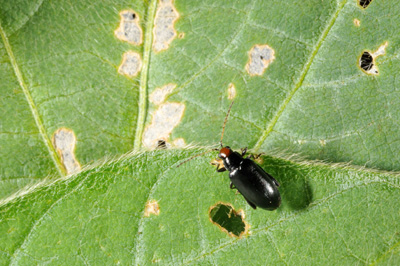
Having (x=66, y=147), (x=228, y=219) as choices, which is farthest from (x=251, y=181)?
(x=66, y=147)

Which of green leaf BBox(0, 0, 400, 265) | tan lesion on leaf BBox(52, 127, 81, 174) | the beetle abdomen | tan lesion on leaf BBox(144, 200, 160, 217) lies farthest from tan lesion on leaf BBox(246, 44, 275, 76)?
tan lesion on leaf BBox(52, 127, 81, 174)

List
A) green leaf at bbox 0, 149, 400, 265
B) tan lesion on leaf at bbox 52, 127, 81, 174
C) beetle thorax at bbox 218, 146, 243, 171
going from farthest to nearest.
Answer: tan lesion on leaf at bbox 52, 127, 81, 174, beetle thorax at bbox 218, 146, 243, 171, green leaf at bbox 0, 149, 400, 265

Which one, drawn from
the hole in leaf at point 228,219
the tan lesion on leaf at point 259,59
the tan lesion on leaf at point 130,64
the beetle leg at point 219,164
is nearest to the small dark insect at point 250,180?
the beetle leg at point 219,164

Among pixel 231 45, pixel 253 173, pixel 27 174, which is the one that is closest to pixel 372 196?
pixel 253 173

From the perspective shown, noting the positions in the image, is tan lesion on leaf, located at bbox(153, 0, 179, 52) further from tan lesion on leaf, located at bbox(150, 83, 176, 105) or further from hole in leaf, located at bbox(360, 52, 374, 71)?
hole in leaf, located at bbox(360, 52, 374, 71)

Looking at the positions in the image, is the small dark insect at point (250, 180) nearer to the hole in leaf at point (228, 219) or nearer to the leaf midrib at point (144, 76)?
the hole in leaf at point (228, 219)

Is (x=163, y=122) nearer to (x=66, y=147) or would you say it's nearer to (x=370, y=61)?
(x=66, y=147)
